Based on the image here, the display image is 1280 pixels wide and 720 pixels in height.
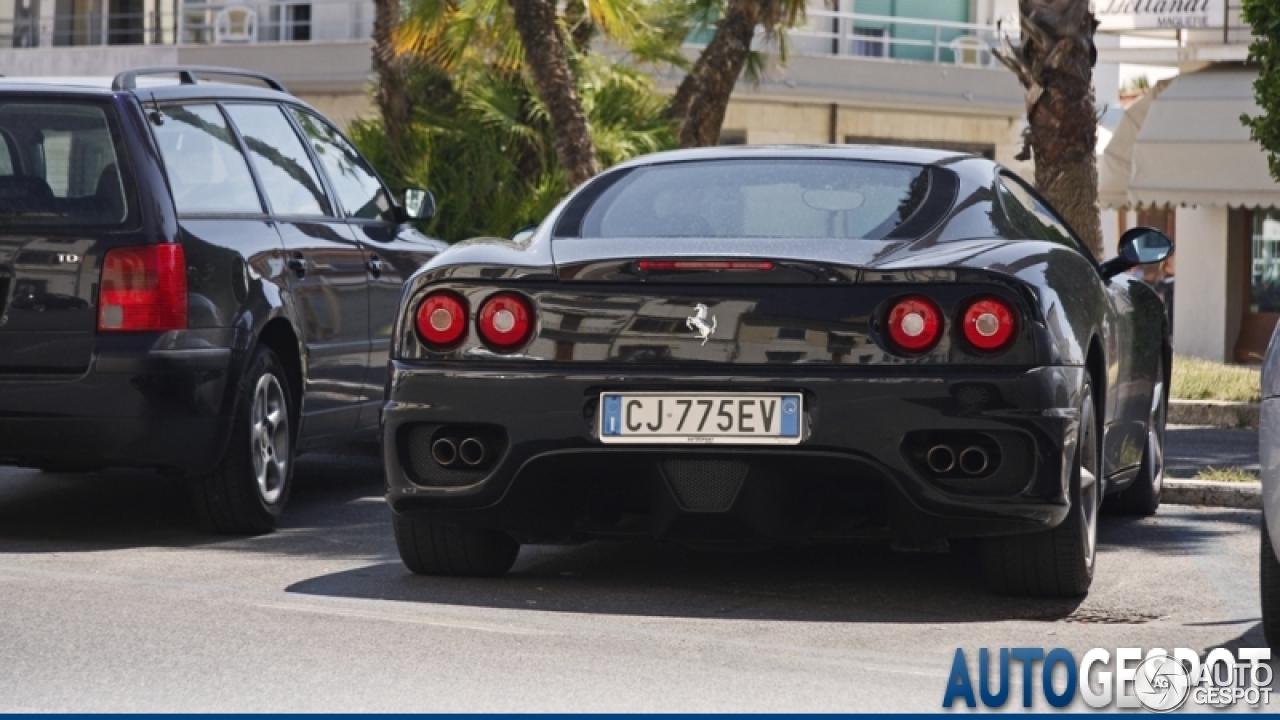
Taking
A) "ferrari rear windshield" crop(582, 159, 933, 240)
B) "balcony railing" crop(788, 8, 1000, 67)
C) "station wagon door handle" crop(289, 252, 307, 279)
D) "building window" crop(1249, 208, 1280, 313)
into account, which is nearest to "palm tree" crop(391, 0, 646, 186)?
"building window" crop(1249, 208, 1280, 313)

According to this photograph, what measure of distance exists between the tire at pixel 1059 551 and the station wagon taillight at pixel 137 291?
296 centimetres

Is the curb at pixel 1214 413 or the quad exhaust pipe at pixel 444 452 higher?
the quad exhaust pipe at pixel 444 452

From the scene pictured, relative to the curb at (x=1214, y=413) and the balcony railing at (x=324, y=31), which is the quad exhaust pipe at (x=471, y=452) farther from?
the balcony railing at (x=324, y=31)

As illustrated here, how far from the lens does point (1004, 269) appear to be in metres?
6.36

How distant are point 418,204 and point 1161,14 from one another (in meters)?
18.2

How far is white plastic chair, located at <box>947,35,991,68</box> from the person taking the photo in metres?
39.1

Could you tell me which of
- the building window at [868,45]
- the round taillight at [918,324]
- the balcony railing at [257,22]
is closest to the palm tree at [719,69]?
the round taillight at [918,324]

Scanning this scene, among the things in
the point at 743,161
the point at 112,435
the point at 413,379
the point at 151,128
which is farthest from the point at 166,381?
the point at 743,161

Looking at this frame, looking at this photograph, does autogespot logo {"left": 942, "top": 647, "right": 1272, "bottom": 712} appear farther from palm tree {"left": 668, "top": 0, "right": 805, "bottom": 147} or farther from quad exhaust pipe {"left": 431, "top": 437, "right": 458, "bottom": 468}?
palm tree {"left": 668, "top": 0, "right": 805, "bottom": 147}

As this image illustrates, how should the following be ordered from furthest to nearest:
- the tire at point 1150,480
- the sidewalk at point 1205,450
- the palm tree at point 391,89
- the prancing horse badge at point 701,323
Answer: the palm tree at point 391,89 → the sidewalk at point 1205,450 → the tire at point 1150,480 → the prancing horse badge at point 701,323

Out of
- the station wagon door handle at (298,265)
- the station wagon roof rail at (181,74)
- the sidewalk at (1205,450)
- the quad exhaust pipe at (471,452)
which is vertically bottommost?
the sidewalk at (1205,450)

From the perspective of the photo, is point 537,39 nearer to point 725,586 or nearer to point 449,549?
point 449,549

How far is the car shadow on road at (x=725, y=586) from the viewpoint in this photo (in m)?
6.55

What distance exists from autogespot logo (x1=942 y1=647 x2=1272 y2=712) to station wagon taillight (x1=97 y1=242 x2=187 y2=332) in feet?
11.0
